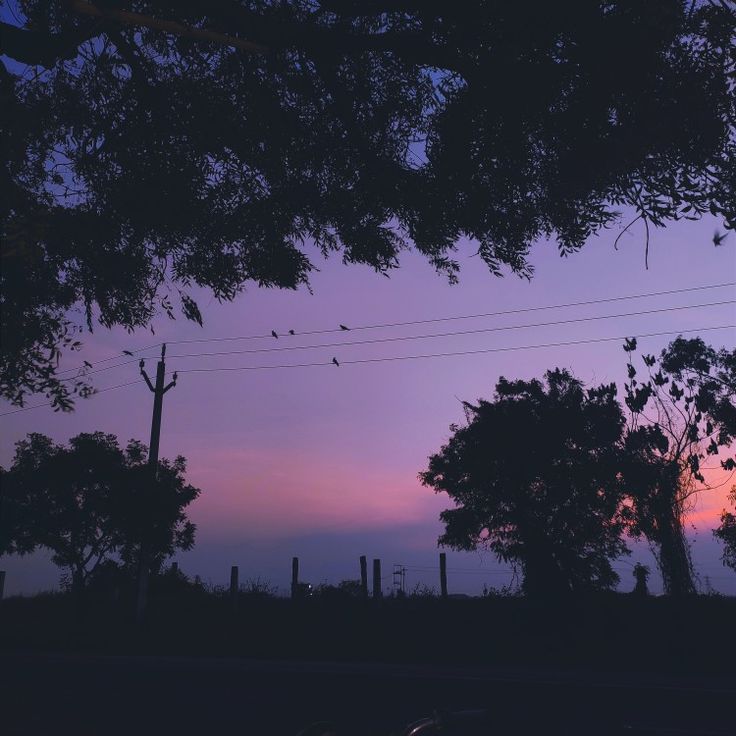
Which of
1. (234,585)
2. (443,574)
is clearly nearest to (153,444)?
(234,585)

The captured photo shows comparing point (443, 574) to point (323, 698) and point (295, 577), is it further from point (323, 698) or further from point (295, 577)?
point (323, 698)

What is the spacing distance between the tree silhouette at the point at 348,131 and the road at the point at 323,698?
554 centimetres

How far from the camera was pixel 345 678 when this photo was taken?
15.1 metres

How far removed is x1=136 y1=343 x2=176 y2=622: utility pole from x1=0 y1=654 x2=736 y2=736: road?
29.6 ft

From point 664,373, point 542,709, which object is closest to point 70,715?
point 542,709

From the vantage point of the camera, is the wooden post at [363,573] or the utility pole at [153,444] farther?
the wooden post at [363,573]

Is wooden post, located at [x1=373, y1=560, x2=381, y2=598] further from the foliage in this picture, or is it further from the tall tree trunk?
the tall tree trunk

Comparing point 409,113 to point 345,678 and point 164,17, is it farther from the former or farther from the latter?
point 345,678

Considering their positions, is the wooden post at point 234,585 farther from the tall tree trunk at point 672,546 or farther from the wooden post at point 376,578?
the tall tree trunk at point 672,546

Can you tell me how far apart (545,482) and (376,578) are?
10.5m

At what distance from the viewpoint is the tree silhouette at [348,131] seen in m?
8.37

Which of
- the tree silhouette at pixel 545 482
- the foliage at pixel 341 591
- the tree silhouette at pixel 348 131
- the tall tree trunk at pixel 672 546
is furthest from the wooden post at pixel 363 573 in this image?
the tree silhouette at pixel 348 131

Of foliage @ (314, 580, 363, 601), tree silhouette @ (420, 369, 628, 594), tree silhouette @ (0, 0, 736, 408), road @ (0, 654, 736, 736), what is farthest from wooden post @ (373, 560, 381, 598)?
tree silhouette @ (0, 0, 736, 408)

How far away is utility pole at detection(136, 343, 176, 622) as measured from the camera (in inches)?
1054
